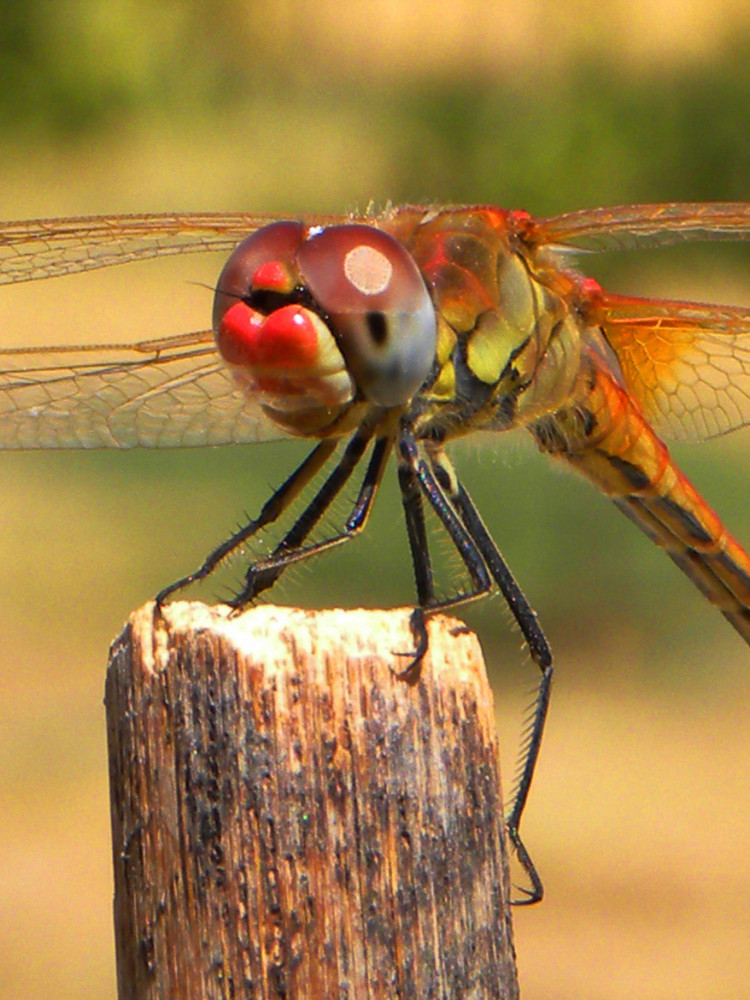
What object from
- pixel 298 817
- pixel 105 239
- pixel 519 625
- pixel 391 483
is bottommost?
pixel 298 817

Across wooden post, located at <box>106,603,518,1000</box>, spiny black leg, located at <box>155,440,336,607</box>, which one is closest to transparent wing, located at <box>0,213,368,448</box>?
spiny black leg, located at <box>155,440,336,607</box>

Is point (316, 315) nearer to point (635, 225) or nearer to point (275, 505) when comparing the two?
point (275, 505)

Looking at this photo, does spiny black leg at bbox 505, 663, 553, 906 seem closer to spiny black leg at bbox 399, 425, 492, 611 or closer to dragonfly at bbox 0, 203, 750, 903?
dragonfly at bbox 0, 203, 750, 903

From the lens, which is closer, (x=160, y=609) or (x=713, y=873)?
(x=160, y=609)

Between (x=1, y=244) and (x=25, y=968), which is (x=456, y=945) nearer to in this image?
(x=1, y=244)

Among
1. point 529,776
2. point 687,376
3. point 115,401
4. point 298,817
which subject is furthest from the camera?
point 687,376

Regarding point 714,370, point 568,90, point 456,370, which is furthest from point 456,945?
point 568,90

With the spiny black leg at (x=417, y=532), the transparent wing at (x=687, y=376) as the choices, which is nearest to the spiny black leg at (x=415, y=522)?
the spiny black leg at (x=417, y=532)

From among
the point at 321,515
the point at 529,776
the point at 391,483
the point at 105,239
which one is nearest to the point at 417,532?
the point at 321,515
